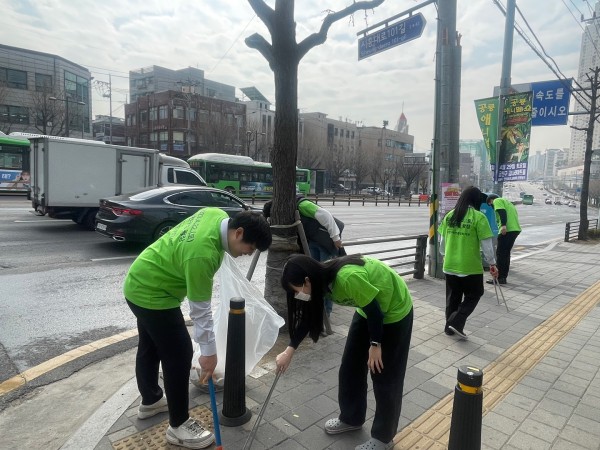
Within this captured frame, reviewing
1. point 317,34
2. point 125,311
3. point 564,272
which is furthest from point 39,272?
point 564,272

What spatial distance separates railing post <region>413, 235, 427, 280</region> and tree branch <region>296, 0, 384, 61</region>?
13.1 ft

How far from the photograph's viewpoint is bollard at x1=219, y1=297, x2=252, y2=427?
9.07 ft

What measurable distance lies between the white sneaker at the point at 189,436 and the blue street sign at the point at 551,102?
1177 centimetres

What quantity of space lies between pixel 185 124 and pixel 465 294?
53.3 meters

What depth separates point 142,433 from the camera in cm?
266

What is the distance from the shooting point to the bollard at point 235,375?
276 centimetres

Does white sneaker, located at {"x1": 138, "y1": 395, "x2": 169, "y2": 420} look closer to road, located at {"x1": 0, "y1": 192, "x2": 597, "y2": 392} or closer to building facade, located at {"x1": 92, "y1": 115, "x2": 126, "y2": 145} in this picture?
road, located at {"x1": 0, "y1": 192, "x2": 597, "y2": 392}

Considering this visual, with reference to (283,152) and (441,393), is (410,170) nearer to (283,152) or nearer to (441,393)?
(283,152)

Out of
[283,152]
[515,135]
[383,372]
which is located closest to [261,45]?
[283,152]

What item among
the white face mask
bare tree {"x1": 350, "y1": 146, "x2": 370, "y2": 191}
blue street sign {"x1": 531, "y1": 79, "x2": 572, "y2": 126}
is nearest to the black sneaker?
the white face mask

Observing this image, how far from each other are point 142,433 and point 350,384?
1382 mm

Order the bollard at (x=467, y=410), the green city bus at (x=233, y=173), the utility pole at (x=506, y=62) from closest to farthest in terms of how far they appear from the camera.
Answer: the bollard at (x=467, y=410) → the utility pole at (x=506, y=62) → the green city bus at (x=233, y=173)

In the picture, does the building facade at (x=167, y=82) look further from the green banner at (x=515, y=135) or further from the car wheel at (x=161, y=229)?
the green banner at (x=515, y=135)

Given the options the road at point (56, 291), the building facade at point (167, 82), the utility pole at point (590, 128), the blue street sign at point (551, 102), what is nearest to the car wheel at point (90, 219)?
the road at point (56, 291)
